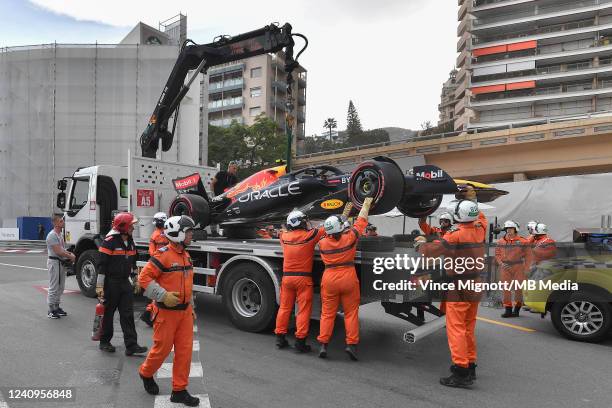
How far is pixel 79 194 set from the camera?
9.18 metres

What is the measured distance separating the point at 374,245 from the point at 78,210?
20.6 ft

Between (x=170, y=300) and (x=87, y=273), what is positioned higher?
(x=170, y=300)

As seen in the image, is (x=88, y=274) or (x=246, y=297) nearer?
(x=246, y=297)

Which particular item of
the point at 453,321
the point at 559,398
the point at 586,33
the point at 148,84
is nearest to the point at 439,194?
the point at 453,321

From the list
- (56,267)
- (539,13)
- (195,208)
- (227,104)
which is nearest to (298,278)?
(195,208)

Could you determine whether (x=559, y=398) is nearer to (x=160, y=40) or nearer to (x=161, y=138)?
(x=161, y=138)

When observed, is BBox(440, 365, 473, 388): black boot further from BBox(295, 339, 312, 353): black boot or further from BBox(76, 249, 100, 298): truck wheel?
BBox(76, 249, 100, 298): truck wheel

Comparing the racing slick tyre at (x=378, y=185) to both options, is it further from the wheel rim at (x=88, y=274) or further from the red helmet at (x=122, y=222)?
the wheel rim at (x=88, y=274)

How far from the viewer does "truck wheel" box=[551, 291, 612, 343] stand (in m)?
6.12

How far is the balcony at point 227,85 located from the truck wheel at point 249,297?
61.4 m

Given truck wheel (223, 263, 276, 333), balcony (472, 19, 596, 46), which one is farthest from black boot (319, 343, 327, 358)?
balcony (472, 19, 596, 46)

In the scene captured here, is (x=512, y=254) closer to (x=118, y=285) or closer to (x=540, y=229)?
(x=540, y=229)

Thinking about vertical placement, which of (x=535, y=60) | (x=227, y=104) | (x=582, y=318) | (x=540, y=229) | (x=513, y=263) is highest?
(x=535, y=60)

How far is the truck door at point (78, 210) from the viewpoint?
29.2 ft
